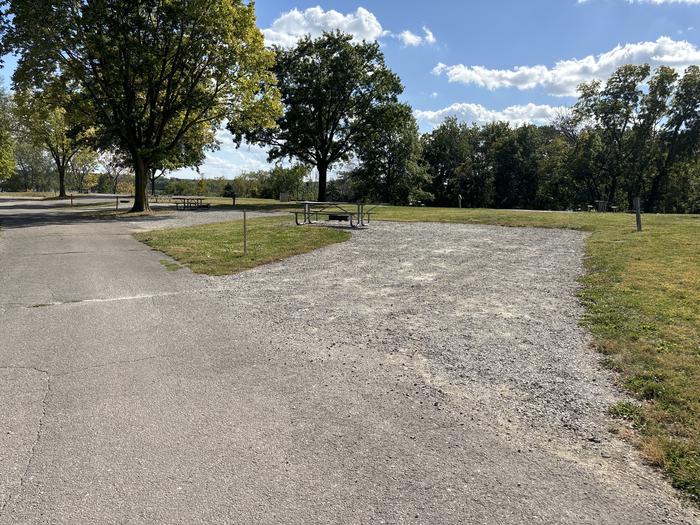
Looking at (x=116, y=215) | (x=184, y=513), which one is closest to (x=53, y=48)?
(x=116, y=215)

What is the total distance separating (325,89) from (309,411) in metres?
35.9

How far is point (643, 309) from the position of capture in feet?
19.5

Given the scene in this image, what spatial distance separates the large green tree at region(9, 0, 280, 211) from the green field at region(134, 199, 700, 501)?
11425mm

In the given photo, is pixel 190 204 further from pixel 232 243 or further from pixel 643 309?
pixel 643 309

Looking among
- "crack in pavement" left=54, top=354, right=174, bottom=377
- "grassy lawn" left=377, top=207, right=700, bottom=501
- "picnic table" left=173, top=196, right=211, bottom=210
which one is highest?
"picnic table" left=173, top=196, right=211, bottom=210

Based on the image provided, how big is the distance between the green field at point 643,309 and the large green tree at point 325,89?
2362 cm

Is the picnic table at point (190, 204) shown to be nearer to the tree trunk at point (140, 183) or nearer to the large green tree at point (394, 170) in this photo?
the tree trunk at point (140, 183)

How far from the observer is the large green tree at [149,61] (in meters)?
20.1

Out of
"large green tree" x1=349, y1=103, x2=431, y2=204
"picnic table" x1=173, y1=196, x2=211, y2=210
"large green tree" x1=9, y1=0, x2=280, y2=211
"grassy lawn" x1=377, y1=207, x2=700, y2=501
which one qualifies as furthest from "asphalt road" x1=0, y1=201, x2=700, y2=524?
"large green tree" x1=349, y1=103, x2=431, y2=204

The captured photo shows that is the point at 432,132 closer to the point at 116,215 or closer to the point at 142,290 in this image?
the point at 116,215

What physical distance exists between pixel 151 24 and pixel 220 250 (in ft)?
54.3

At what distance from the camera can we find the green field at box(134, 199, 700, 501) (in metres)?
3.08

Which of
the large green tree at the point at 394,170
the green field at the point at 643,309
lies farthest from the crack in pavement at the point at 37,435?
the large green tree at the point at 394,170

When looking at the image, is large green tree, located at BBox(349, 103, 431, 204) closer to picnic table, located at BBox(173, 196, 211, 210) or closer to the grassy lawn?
picnic table, located at BBox(173, 196, 211, 210)
